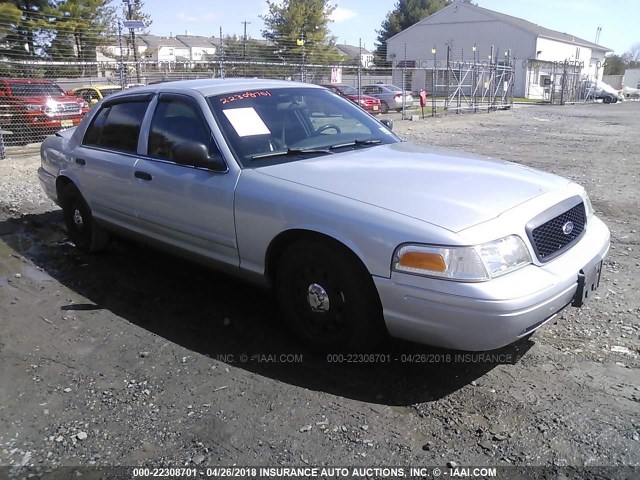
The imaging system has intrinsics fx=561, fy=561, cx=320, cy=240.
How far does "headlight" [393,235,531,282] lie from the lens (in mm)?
2793

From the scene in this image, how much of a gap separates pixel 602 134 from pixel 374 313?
54.7 ft

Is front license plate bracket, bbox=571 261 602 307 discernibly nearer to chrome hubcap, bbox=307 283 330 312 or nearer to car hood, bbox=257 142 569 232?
car hood, bbox=257 142 569 232

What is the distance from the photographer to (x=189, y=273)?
5.12m

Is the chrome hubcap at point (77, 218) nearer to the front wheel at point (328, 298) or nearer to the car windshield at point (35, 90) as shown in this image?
the front wheel at point (328, 298)

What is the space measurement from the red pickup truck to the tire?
944cm

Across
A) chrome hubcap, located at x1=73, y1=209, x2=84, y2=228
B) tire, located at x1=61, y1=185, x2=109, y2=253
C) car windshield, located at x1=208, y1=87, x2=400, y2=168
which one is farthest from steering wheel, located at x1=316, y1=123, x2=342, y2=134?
chrome hubcap, located at x1=73, y1=209, x2=84, y2=228

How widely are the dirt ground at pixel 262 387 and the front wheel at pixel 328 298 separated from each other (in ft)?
0.63

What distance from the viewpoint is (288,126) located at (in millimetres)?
4160

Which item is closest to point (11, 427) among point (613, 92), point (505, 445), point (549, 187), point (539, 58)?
point (505, 445)

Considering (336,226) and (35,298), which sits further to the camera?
(35,298)

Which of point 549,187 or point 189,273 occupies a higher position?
point 549,187

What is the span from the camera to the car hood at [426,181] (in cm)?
302

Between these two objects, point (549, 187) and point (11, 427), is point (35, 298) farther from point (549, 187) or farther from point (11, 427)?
point (549, 187)

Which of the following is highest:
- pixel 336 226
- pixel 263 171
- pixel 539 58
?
pixel 539 58
